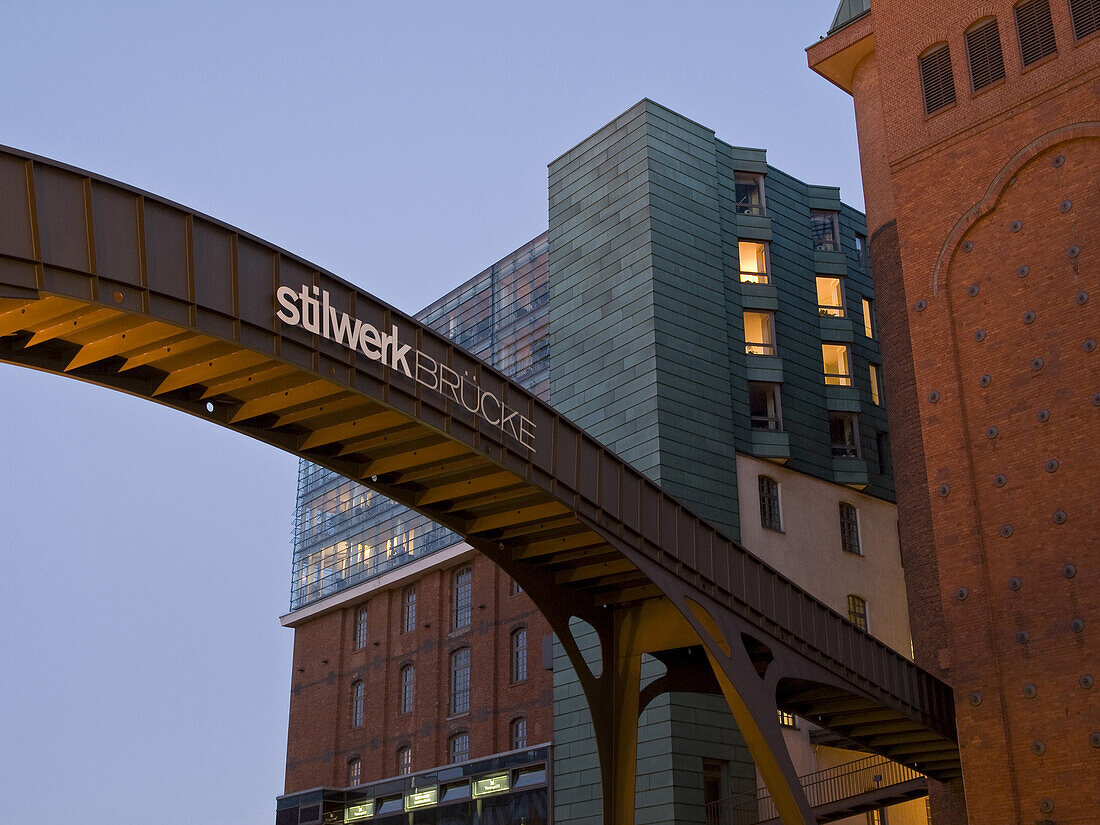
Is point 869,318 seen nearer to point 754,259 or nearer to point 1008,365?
point 754,259

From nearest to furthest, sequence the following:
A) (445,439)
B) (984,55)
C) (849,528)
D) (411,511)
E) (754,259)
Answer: (445,439)
(984,55)
(849,528)
(754,259)
(411,511)

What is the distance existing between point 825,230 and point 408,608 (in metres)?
23.1

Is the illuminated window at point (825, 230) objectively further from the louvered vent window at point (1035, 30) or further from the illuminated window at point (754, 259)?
the louvered vent window at point (1035, 30)

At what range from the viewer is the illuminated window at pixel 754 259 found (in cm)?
4572

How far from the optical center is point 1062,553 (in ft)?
88.7

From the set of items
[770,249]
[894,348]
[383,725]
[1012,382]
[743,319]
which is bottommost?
[383,725]

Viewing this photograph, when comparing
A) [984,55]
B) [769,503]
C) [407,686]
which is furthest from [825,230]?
[407,686]

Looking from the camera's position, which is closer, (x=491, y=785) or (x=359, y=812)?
(x=491, y=785)

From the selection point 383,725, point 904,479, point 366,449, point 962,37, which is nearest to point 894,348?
point 904,479

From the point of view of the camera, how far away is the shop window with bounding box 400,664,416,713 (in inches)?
2040

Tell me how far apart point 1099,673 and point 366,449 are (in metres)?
15.7

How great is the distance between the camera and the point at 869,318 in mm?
48938

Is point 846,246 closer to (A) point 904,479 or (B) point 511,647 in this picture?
(A) point 904,479

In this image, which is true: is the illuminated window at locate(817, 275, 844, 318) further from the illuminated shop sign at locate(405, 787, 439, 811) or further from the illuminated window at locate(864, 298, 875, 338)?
the illuminated shop sign at locate(405, 787, 439, 811)
